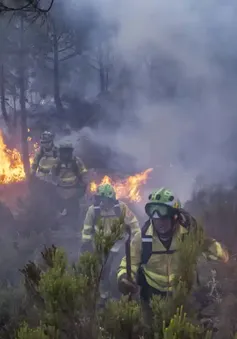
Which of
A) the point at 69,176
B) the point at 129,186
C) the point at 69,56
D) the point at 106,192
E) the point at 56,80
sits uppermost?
the point at 69,56

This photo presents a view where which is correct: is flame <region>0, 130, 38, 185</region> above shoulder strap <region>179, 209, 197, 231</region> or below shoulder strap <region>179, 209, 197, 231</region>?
below

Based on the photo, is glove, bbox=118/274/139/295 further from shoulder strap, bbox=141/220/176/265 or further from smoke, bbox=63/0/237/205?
smoke, bbox=63/0/237/205

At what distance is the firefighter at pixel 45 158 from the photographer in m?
11.5

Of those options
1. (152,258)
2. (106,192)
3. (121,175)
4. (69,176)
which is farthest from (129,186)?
(152,258)

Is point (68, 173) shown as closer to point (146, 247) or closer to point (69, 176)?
point (69, 176)

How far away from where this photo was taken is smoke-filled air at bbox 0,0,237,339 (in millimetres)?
3146

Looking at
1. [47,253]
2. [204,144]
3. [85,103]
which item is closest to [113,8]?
[204,144]

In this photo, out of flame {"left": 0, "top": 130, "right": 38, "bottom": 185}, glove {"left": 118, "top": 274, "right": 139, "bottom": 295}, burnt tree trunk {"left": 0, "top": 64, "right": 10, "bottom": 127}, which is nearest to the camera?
glove {"left": 118, "top": 274, "right": 139, "bottom": 295}

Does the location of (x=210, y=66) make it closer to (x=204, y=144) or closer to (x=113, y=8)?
(x=204, y=144)

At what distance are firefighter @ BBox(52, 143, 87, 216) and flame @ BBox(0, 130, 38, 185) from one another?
3.41 meters

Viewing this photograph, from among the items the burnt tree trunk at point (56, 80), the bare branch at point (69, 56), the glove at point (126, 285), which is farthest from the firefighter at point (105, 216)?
the bare branch at point (69, 56)

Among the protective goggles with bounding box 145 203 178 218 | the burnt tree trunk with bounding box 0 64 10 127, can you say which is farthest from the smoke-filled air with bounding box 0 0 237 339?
the burnt tree trunk with bounding box 0 64 10 127

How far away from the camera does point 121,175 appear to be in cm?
1373

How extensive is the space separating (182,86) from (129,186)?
10.3 ft
